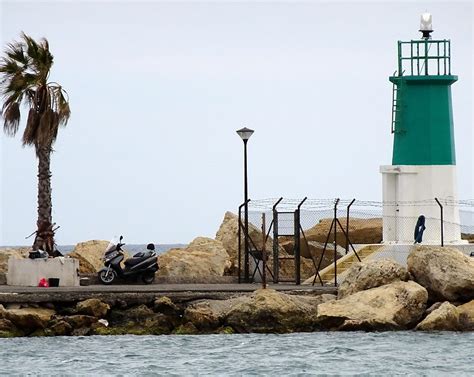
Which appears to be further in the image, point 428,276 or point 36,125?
point 36,125

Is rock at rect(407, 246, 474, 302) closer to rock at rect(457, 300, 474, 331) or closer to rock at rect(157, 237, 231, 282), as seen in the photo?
rock at rect(457, 300, 474, 331)

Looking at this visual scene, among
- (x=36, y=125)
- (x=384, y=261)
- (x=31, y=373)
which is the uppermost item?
(x=36, y=125)

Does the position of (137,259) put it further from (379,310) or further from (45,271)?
(379,310)

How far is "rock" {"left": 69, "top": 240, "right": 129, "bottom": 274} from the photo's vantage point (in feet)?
145

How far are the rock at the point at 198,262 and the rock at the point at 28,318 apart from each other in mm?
6584

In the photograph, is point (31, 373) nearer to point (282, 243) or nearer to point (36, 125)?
point (36, 125)

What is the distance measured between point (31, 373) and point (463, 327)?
10.6 metres

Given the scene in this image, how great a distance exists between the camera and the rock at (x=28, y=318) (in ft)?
116

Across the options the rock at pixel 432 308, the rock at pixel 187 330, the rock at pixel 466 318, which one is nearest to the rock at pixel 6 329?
the rock at pixel 187 330

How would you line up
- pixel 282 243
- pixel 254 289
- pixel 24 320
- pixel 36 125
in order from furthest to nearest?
pixel 282 243 < pixel 36 125 < pixel 254 289 < pixel 24 320

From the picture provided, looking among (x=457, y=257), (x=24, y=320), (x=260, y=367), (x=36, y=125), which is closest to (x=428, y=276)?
(x=457, y=257)

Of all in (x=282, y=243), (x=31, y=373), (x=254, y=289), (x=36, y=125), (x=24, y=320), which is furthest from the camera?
(x=282, y=243)

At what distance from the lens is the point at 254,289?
37781 millimetres

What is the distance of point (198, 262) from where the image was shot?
42719 millimetres
